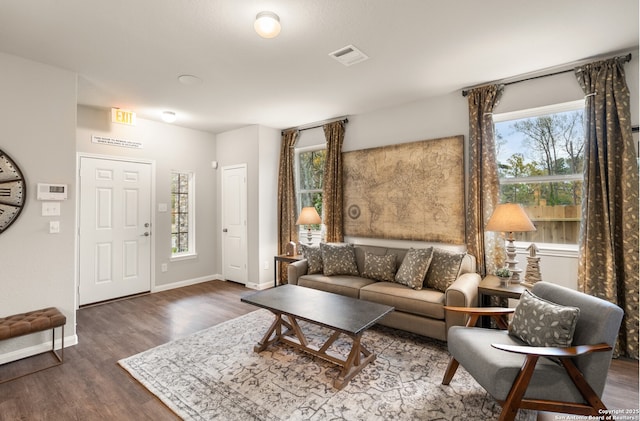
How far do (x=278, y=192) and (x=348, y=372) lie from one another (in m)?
3.39

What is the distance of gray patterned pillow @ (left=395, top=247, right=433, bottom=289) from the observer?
3188 mm

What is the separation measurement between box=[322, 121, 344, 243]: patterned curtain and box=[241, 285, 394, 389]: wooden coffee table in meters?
1.58

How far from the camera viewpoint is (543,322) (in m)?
1.82

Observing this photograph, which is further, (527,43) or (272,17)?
(527,43)

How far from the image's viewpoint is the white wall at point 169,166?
4145mm

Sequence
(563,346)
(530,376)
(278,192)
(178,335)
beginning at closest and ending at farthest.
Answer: (530,376) → (563,346) → (178,335) → (278,192)

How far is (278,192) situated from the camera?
516 cm

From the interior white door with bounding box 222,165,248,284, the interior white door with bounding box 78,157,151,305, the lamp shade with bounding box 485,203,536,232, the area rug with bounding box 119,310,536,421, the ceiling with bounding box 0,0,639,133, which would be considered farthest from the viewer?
the interior white door with bounding box 222,165,248,284

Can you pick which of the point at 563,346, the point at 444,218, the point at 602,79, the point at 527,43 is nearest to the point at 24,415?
the point at 563,346

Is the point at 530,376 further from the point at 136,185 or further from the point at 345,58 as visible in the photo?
the point at 136,185

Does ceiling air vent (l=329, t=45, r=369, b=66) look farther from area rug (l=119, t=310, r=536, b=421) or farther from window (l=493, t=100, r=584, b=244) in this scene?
area rug (l=119, t=310, r=536, b=421)

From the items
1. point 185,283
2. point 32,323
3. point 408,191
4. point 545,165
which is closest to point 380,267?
point 408,191

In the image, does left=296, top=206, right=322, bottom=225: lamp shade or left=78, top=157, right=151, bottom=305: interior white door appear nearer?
left=78, top=157, right=151, bottom=305: interior white door

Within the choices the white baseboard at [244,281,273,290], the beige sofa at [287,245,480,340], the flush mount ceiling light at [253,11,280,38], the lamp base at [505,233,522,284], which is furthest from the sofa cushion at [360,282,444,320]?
the flush mount ceiling light at [253,11,280,38]
